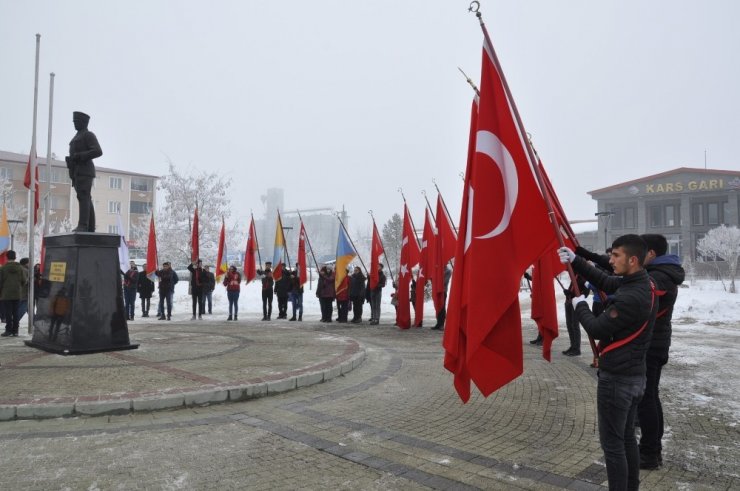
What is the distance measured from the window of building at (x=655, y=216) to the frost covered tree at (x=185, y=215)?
4860 centimetres

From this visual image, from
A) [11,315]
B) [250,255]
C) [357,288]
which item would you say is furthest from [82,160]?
[250,255]

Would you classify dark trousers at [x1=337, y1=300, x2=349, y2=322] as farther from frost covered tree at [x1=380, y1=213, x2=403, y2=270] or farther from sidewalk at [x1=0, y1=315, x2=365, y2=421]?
frost covered tree at [x1=380, y1=213, x2=403, y2=270]

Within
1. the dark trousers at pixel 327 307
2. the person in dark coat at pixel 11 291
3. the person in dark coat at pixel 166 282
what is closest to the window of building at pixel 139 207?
the person in dark coat at pixel 166 282

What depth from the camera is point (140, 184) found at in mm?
68562

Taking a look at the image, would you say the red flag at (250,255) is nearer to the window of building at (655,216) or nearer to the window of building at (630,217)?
the window of building at (630,217)

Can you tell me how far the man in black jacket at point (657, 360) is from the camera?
4555 mm

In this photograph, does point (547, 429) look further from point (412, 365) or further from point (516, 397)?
point (412, 365)

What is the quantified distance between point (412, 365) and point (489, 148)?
573 centimetres

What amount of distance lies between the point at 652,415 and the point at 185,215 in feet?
111

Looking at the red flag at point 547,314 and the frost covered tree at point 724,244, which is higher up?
the frost covered tree at point 724,244

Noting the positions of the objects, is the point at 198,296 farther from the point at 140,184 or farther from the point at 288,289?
the point at 140,184

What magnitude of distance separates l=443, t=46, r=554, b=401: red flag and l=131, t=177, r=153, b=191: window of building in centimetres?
7054

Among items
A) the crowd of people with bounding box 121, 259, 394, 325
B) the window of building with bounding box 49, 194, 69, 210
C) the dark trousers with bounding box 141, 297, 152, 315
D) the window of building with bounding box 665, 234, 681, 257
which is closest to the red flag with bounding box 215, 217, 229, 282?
the crowd of people with bounding box 121, 259, 394, 325

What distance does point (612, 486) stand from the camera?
3471 mm
